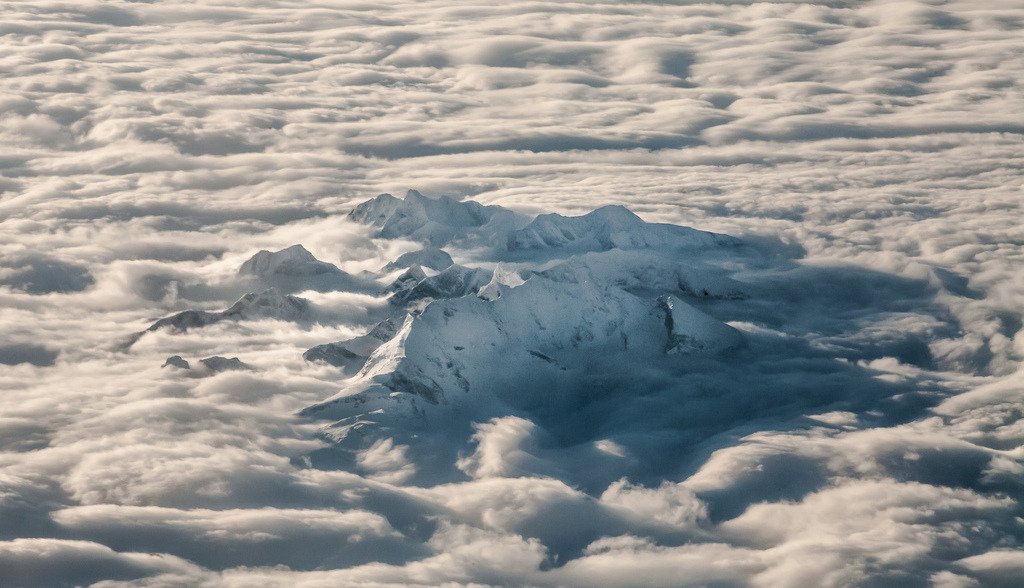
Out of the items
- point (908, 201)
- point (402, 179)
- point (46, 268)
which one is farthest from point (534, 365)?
point (402, 179)

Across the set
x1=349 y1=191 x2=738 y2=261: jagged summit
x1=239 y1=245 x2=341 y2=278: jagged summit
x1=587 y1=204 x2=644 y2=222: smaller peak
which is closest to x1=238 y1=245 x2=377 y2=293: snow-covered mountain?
x1=239 y1=245 x2=341 y2=278: jagged summit

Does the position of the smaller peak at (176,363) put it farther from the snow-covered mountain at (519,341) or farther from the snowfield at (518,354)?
the snow-covered mountain at (519,341)

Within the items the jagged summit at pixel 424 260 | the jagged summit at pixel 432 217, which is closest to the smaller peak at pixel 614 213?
the jagged summit at pixel 432 217

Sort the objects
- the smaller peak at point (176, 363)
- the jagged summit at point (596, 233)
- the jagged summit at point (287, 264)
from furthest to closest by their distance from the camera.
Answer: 1. the jagged summit at point (596, 233)
2. the jagged summit at point (287, 264)
3. the smaller peak at point (176, 363)

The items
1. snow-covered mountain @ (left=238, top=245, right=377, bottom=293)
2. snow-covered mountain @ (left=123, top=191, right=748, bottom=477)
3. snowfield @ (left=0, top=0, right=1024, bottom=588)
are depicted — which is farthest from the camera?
snow-covered mountain @ (left=238, top=245, right=377, bottom=293)

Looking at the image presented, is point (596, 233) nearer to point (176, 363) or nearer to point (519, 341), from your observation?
point (519, 341)

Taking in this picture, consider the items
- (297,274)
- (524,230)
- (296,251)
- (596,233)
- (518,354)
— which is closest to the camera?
(518,354)

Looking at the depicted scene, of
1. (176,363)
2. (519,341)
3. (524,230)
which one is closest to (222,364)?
(176,363)

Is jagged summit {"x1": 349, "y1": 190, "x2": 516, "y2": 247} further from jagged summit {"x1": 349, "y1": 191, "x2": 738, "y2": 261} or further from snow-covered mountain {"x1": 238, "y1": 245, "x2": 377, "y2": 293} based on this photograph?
snow-covered mountain {"x1": 238, "y1": 245, "x2": 377, "y2": 293}

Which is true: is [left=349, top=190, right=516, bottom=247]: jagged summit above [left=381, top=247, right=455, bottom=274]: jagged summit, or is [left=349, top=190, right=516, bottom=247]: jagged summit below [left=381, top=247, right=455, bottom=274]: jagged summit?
above

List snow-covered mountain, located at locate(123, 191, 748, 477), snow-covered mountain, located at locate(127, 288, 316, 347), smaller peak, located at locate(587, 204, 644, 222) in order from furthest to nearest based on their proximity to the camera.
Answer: smaller peak, located at locate(587, 204, 644, 222) → snow-covered mountain, located at locate(127, 288, 316, 347) → snow-covered mountain, located at locate(123, 191, 748, 477)

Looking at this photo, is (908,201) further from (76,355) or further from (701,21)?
(701,21)

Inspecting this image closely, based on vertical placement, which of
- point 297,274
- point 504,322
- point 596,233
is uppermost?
point 596,233
